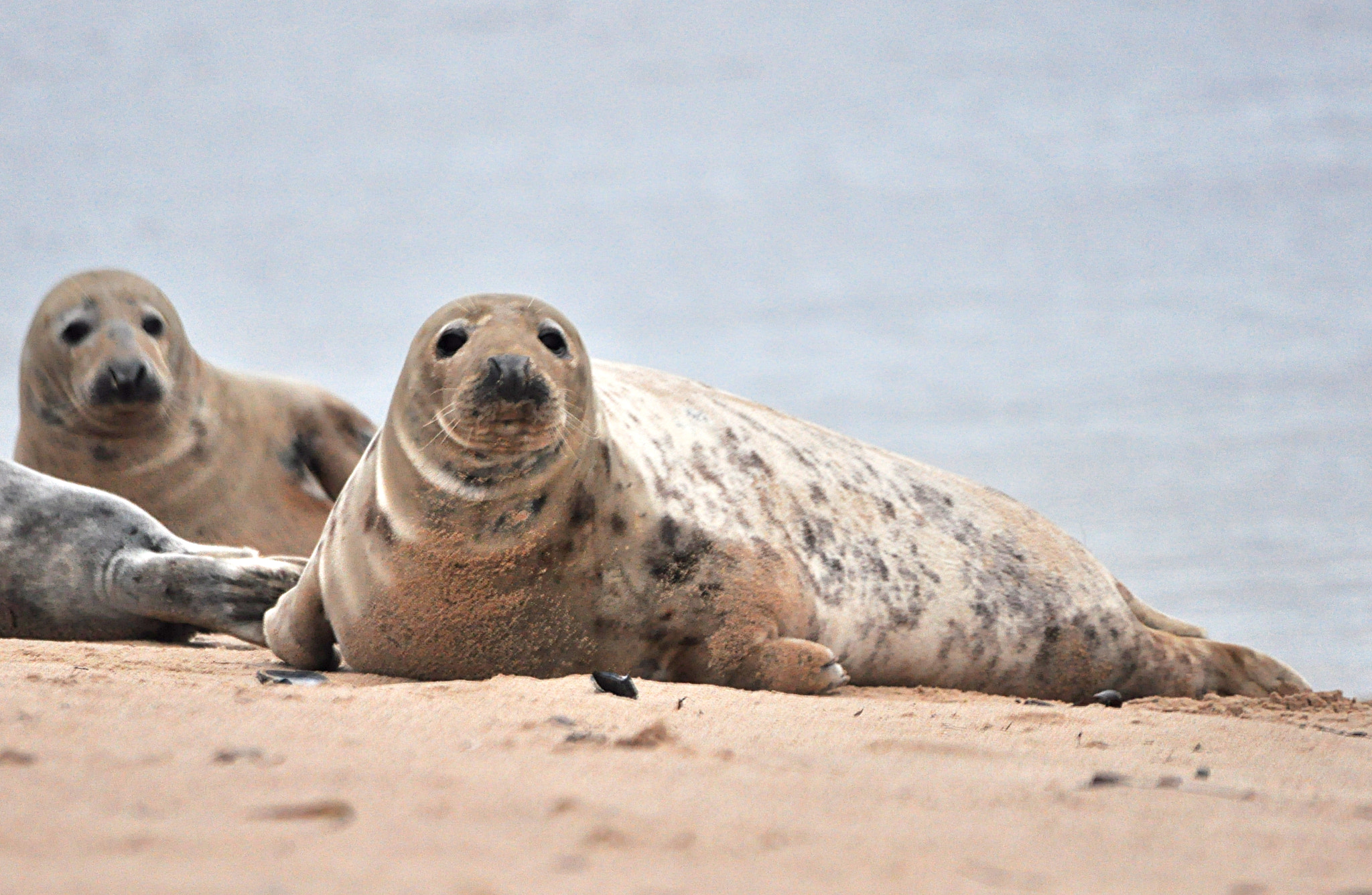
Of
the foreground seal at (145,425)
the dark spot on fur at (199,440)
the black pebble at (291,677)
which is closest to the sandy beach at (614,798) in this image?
the black pebble at (291,677)

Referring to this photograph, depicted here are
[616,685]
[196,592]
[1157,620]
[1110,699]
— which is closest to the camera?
[616,685]

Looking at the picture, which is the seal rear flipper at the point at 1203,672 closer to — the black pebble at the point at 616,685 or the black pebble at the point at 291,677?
the black pebble at the point at 616,685

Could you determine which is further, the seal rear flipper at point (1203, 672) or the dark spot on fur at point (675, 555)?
the seal rear flipper at point (1203, 672)

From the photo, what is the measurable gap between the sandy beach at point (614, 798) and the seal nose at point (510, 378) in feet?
2.19

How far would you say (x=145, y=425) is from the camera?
6672 mm

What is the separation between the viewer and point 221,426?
277 inches

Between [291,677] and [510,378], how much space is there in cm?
94

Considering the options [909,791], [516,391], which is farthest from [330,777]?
[516,391]

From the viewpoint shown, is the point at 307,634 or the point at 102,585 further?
the point at 102,585

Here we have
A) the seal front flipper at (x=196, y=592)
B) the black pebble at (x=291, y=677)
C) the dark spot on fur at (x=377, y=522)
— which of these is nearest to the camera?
the black pebble at (x=291, y=677)

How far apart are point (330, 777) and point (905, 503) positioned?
122 inches

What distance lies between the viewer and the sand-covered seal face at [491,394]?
133 inches

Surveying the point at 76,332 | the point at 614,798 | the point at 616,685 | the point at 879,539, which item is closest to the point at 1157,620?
the point at 879,539

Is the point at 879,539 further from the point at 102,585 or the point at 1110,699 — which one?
the point at 102,585
